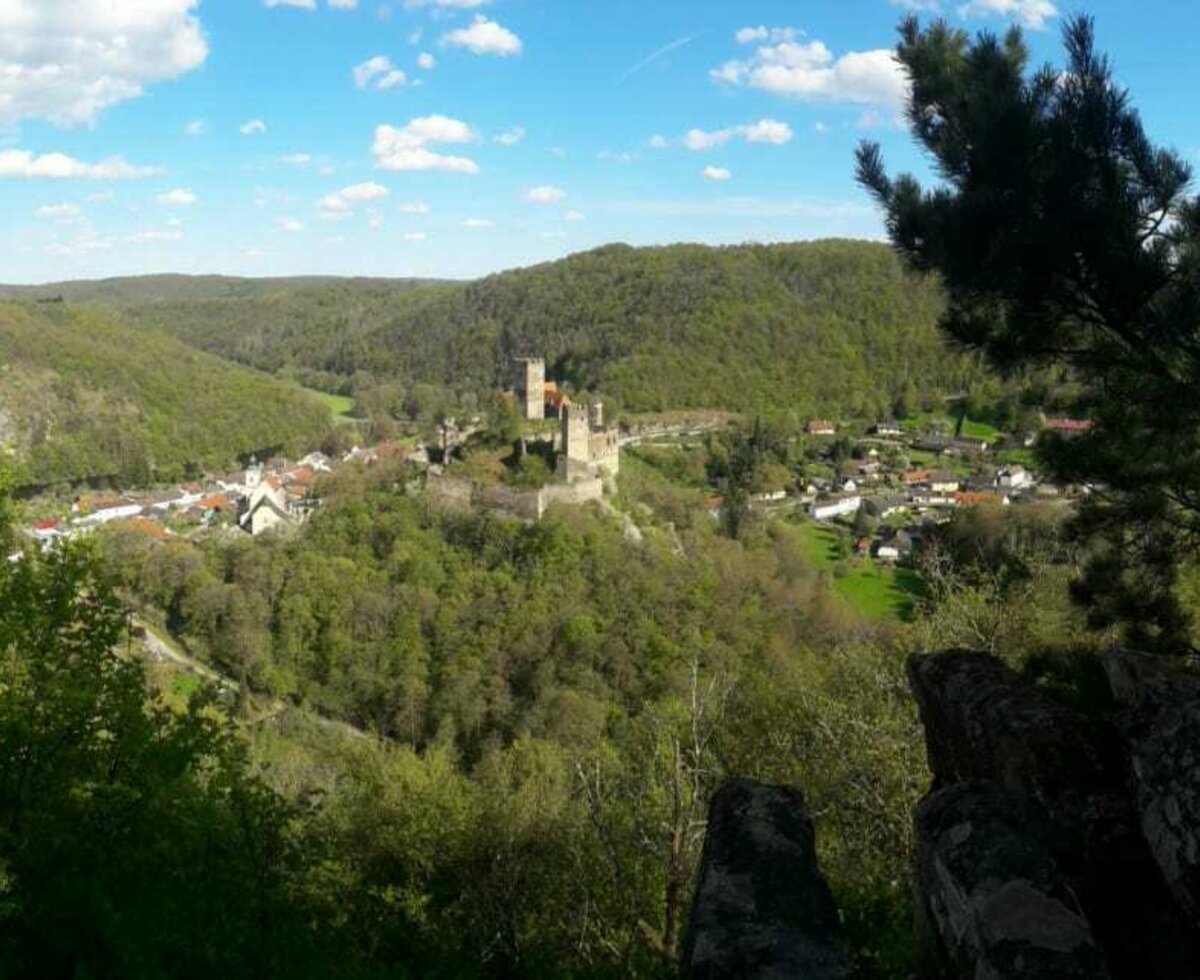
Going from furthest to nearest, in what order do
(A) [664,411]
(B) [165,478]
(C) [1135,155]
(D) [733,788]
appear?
(A) [664,411] → (B) [165,478] → (C) [1135,155] → (D) [733,788]

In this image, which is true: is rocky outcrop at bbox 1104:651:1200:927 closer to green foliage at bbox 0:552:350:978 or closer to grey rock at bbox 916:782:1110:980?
grey rock at bbox 916:782:1110:980

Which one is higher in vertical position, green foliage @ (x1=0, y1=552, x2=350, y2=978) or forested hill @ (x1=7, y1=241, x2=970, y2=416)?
forested hill @ (x1=7, y1=241, x2=970, y2=416)

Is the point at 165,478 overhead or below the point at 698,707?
below

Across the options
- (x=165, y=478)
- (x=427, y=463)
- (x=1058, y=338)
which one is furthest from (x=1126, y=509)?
(x=165, y=478)

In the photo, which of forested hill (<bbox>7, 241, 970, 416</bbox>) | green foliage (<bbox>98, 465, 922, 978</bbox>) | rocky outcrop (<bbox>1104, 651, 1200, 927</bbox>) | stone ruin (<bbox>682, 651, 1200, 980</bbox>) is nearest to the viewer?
stone ruin (<bbox>682, 651, 1200, 980</bbox>)

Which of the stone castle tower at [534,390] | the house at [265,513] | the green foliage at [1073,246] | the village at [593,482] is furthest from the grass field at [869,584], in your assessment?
the green foliage at [1073,246]

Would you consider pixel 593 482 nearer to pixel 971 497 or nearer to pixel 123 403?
pixel 971 497

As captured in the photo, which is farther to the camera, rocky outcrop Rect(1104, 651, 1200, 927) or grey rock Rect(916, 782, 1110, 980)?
rocky outcrop Rect(1104, 651, 1200, 927)

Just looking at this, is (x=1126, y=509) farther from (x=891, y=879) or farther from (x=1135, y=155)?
(x=891, y=879)

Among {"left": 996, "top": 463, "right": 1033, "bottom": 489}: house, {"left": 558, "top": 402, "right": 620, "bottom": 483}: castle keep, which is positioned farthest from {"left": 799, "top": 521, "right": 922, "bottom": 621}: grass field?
{"left": 996, "top": 463, "right": 1033, "bottom": 489}: house
